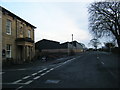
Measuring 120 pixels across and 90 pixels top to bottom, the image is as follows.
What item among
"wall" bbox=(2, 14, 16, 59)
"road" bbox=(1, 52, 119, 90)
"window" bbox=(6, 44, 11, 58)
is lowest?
"road" bbox=(1, 52, 119, 90)

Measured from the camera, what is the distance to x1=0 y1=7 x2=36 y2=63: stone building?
2173 centimetres

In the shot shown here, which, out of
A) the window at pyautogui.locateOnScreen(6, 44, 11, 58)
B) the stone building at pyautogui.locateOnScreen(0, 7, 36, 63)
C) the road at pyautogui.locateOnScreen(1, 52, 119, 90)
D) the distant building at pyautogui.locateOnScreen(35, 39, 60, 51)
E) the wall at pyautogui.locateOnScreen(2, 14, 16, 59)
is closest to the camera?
the road at pyautogui.locateOnScreen(1, 52, 119, 90)

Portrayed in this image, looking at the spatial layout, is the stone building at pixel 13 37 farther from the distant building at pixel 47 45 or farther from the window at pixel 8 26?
the distant building at pixel 47 45

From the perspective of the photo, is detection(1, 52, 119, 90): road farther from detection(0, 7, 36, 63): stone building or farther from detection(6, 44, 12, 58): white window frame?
detection(6, 44, 12, 58): white window frame

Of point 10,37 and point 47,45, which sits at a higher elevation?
point 47,45

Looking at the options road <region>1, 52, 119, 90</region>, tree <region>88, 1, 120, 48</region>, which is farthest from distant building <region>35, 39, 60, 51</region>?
road <region>1, 52, 119, 90</region>

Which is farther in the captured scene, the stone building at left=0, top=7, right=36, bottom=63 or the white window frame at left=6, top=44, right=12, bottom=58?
the white window frame at left=6, top=44, right=12, bottom=58

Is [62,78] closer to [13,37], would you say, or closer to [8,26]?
[8,26]

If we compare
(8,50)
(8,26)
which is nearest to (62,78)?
(8,50)

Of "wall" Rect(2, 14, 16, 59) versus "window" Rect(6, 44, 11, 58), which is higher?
"wall" Rect(2, 14, 16, 59)

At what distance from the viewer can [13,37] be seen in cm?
2477

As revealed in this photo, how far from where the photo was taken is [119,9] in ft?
124

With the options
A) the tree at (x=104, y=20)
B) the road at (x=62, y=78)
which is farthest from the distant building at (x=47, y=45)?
the road at (x=62, y=78)

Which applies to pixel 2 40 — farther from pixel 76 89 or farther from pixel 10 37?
pixel 76 89
